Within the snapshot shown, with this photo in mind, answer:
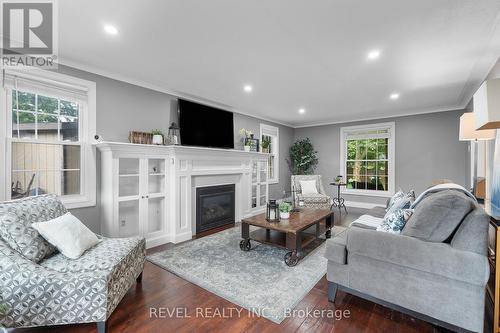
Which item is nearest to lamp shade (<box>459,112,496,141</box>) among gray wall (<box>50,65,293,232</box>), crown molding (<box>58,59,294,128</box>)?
crown molding (<box>58,59,294,128</box>)

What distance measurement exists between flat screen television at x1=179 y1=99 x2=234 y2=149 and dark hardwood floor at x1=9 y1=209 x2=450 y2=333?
2.57 metres

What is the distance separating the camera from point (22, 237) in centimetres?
178

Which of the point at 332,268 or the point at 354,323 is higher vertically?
the point at 332,268

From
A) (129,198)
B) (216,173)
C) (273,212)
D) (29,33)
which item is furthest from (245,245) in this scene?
(29,33)

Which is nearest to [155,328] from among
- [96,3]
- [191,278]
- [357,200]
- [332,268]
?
[191,278]

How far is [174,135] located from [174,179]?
753 mm

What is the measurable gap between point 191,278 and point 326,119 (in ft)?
17.7

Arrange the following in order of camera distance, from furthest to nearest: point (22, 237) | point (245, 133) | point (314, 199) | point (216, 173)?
point (245, 133) < point (314, 199) < point (216, 173) < point (22, 237)

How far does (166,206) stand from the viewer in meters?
3.71

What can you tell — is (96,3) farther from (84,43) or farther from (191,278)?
(191,278)

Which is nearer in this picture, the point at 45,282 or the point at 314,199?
the point at 45,282

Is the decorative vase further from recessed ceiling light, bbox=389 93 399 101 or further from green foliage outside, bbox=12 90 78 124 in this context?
recessed ceiling light, bbox=389 93 399 101

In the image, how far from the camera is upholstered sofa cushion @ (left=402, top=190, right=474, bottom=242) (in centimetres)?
167

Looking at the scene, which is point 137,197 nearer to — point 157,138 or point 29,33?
point 157,138
